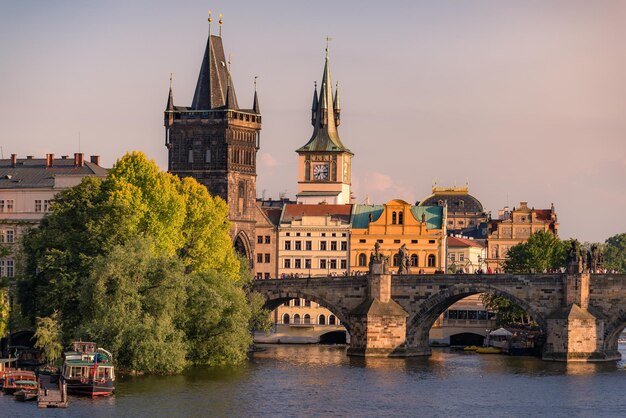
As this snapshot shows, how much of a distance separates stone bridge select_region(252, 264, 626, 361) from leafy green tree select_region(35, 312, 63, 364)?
32.7 m

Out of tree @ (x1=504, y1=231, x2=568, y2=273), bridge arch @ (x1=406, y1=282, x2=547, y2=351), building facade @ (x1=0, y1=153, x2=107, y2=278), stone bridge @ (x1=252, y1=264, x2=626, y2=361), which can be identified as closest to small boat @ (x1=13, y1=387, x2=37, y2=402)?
building facade @ (x1=0, y1=153, x2=107, y2=278)

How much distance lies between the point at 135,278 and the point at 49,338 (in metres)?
7.01

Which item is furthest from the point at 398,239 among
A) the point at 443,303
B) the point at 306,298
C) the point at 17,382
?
the point at 17,382

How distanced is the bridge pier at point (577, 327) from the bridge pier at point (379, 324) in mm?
12891

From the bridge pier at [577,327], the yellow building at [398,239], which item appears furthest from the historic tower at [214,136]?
the bridge pier at [577,327]

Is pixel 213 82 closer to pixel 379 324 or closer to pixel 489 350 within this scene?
pixel 379 324

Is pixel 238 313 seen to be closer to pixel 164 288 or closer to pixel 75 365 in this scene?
pixel 164 288

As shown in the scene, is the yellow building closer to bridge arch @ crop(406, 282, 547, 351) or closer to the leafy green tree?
bridge arch @ crop(406, 282, 547, 351)

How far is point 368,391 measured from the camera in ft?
389

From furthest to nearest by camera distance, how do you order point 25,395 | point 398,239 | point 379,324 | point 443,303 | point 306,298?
point 398,239, point 306,298, point 443,303, point 379,324, point 25,395

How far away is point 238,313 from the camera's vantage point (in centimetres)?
13075

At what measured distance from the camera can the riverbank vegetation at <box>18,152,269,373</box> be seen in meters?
120

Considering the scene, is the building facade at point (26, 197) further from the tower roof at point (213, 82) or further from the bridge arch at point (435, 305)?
the bridge arch at point (435, 305)

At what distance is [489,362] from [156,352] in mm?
35855
